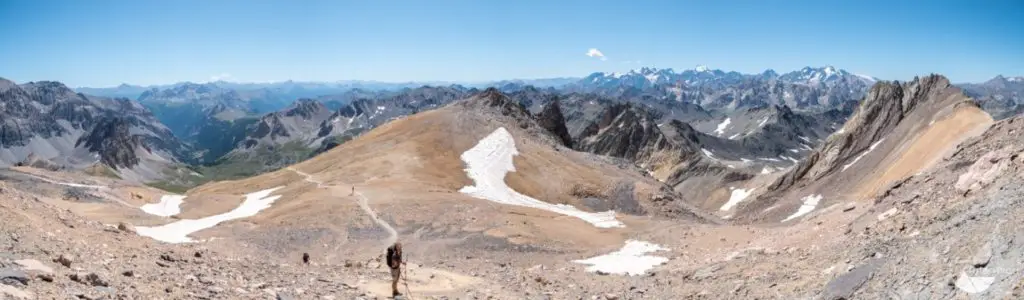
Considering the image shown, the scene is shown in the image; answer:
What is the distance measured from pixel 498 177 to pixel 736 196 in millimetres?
92954

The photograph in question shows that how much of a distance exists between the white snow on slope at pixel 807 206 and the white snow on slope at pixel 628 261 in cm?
5733

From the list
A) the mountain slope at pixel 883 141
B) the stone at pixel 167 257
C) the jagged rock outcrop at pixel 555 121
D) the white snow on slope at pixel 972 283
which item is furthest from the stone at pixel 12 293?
the jagged rock outcrop at pixel 555 121

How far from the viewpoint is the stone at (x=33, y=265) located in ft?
45.3

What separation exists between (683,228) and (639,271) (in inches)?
503

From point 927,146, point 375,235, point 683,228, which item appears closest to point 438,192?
point 375,235

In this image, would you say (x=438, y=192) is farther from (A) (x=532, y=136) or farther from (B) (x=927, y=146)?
(B) (x=927, y=146)

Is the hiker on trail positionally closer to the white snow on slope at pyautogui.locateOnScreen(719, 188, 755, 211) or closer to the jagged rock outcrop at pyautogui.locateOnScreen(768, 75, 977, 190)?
the jagged rock outcrop at pyautogui.locateOnScreen(768, 75, 977, 190)

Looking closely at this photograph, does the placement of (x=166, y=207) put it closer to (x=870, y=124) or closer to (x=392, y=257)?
A: (x=392, y=257)

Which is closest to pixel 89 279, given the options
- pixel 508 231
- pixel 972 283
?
pixel 972 283

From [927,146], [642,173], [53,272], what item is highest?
[53,272]

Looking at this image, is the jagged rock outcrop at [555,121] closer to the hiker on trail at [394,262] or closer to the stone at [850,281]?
the hiker on trail at [394,262]

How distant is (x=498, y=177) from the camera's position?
76750mm

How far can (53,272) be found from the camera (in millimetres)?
14148

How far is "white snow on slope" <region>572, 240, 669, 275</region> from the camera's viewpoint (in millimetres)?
32625
